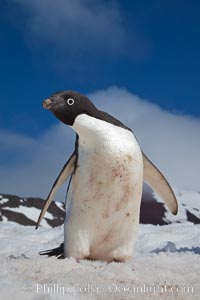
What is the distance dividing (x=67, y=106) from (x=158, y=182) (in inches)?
64.1

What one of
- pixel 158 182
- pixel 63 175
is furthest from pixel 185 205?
pixel 63 175

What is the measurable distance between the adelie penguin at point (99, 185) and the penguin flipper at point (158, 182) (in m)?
0.73

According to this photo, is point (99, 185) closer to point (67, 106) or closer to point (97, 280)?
point (67, 106)

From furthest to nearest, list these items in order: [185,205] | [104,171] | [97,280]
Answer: [185,205] < [104,171] < [97,280]

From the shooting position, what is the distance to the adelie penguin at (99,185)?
3.63 metres

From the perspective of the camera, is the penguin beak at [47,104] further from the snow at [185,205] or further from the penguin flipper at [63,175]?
the snow at [185,205]

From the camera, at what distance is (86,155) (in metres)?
3.73

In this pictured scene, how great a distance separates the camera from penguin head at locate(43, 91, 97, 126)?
12.1ft

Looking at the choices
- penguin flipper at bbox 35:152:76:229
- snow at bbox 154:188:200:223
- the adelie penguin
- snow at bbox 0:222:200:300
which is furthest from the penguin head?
snow at bbox 154:188:200:223

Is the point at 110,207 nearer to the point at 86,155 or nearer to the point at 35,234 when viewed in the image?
the point at 86,155

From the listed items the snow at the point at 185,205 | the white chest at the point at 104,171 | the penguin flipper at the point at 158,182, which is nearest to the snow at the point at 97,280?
the white chest at the point at 104,171

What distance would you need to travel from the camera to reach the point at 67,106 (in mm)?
3719

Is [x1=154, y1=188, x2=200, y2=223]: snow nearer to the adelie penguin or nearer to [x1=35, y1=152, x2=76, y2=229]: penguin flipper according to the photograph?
[x1=35, y1=152, x2=76, y2=229]: penguin flipper

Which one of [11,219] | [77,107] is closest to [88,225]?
[77,107]
